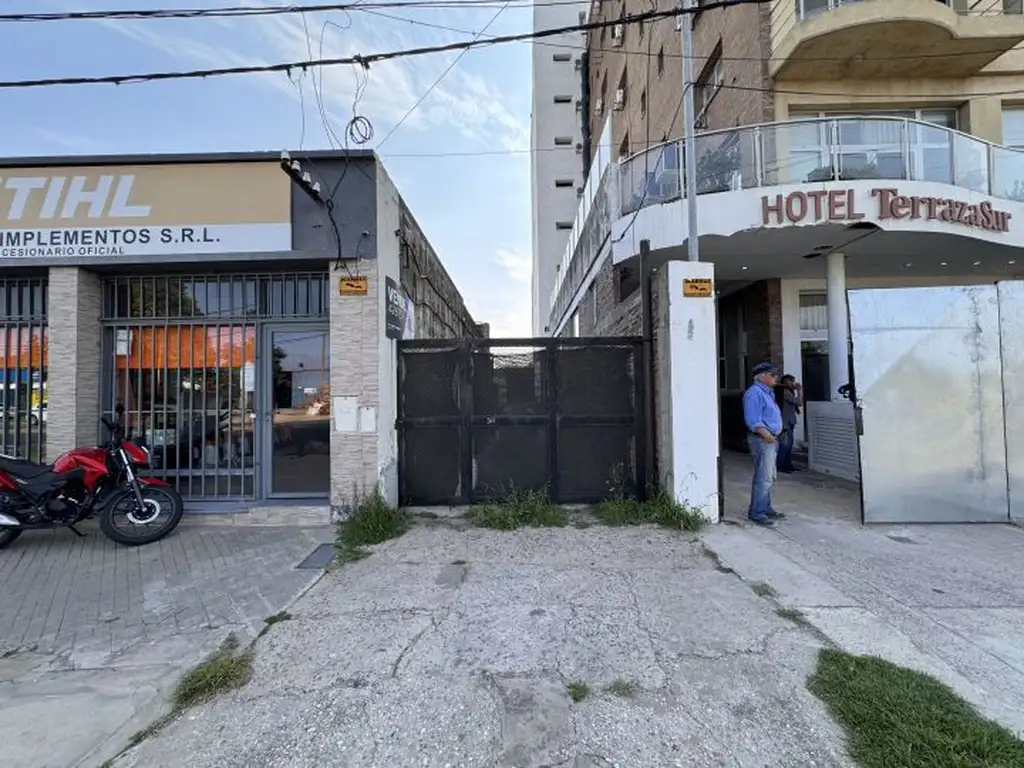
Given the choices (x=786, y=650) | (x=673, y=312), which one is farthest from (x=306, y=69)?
(x=786, y=650)

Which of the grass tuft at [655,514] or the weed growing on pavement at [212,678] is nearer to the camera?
the weed growing on pavement at [212,678]

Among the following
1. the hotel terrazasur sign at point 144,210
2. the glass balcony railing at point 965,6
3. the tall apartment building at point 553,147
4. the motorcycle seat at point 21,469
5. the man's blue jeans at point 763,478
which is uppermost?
the tall apartment building at point 553,147

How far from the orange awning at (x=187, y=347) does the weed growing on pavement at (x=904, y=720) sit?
659 centimetres

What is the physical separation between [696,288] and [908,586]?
351 centimetres

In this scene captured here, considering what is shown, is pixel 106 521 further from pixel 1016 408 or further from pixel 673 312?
pixel 1016 408

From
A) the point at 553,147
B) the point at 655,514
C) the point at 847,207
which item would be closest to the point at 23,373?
the point at 655,514

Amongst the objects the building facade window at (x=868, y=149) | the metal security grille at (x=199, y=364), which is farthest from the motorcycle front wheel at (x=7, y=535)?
the building facade window at (x=868, y=149)

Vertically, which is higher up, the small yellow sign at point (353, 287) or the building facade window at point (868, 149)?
the building facade window at point (868, 149)

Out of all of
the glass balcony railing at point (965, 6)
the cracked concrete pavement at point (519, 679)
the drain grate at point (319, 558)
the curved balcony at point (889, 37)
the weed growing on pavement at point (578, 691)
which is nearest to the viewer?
the cracked concrete pavement at point (519, 679)

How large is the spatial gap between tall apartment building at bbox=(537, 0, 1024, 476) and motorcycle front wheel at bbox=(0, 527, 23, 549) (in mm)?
7605

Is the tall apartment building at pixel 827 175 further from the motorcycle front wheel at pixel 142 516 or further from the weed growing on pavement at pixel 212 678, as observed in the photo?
the motorcycle front wheel at pixel 142 516

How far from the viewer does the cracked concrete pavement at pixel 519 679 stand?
2373mm

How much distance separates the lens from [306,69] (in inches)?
238

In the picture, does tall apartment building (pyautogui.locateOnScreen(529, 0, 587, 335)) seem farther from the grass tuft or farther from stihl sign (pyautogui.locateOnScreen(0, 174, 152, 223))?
stihl sign (pyautogui.locateOnScreen(0, 174, 152, 223))
